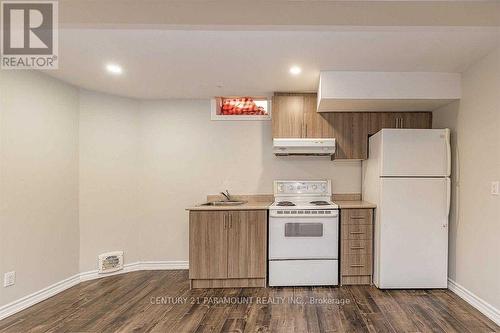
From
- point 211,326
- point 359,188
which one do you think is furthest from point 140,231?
point 359,188

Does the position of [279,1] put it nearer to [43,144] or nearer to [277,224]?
[277,224]

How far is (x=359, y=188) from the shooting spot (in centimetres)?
378

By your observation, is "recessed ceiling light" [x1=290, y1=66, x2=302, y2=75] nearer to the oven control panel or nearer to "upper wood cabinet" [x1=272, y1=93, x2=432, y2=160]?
"upper wood cabinet" [x1=272, y1=93, x2=432, y2=160]

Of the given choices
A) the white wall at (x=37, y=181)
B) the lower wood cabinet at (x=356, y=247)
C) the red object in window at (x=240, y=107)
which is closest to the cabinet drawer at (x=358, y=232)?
the lower wood cabinet at (x=356, y=247)

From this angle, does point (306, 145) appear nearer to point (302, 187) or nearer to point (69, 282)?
point (302, 187)

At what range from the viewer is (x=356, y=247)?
3.12m

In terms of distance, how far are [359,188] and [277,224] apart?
145 cm

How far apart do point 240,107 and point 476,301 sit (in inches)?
135

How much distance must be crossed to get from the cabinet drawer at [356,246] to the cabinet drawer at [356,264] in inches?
1.8

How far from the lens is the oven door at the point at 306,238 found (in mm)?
3098

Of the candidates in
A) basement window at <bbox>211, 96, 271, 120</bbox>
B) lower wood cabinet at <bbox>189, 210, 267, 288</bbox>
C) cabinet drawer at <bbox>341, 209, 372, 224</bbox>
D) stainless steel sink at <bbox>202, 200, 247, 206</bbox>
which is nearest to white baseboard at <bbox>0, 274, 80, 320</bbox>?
lower wood cabinet at <bbox>189, 210, 267, 288</bbox>

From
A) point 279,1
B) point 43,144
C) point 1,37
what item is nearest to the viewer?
point 279,1

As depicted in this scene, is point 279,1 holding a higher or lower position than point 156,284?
higher

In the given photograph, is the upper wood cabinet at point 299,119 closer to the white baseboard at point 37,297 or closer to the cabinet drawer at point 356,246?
the cabinet drawer at point 356,246
